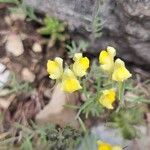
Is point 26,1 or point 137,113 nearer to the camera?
point 137,113

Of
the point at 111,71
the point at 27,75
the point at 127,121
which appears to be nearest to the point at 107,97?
the point at 111,71

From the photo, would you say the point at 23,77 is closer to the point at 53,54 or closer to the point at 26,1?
the point at 53,54

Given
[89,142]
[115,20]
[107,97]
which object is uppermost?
[115,20]

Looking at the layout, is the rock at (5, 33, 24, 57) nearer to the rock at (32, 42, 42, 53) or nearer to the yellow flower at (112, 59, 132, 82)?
the rock at (32, 42, 42, 53)

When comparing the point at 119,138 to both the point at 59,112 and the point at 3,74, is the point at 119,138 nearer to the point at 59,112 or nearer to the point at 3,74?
the point at 59,112

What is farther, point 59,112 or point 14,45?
point 14,45

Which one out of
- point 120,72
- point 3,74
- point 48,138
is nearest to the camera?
point 120,72

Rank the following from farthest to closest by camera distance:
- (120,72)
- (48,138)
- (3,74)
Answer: (3,74)
(48,138)
(120,72)

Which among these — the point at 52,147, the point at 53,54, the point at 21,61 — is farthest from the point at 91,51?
the point at 52,147
